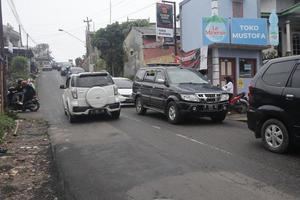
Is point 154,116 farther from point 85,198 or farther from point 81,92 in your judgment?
point 85,198

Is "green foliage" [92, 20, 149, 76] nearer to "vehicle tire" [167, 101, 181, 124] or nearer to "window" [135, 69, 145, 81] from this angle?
"window" [135, 69, 145, 81]

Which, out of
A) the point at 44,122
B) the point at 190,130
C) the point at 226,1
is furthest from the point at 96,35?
the point at 190,130

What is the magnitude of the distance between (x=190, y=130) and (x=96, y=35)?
115 ft

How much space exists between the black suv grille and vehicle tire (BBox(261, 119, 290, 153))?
4.16 meters

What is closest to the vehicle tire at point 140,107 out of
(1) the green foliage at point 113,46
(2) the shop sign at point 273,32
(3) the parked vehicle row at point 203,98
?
(3) the parked vehicle row at point 203,98

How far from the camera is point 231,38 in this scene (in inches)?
819

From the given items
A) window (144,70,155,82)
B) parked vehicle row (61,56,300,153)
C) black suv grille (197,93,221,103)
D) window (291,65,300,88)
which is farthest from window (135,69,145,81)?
window (291,65,300,88)

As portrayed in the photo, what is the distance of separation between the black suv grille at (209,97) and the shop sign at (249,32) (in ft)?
26.8

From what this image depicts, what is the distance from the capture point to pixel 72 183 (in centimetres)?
693

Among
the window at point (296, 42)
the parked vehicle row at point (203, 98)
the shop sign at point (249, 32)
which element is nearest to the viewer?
the parked vehicle row at point (203, 98)

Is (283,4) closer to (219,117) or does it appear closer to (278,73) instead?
(219,117)

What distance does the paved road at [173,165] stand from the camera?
20.5ft

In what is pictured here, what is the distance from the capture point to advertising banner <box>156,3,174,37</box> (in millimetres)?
25844

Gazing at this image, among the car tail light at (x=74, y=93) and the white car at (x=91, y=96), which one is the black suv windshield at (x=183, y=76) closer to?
the white car at (x=91, y=96)
